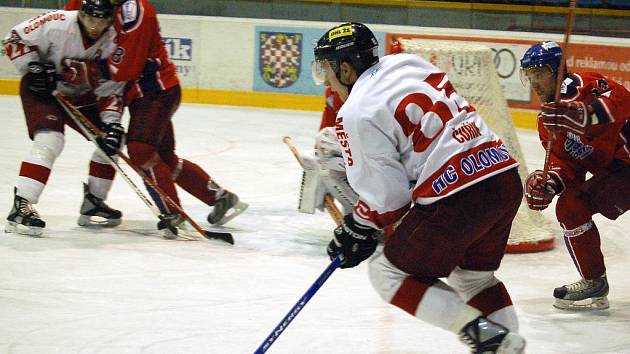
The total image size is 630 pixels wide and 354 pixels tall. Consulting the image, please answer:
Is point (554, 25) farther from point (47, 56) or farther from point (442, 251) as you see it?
point (442, 251)

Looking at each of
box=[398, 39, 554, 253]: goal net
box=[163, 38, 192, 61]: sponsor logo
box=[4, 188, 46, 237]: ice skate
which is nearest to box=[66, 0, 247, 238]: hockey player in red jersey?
box=[4, 188, 46, 237]: ice skate

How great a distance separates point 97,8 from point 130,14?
0.22 m

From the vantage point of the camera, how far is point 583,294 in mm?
3303

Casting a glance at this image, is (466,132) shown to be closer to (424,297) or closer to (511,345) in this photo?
(424,297)

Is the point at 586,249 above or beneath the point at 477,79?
beneath

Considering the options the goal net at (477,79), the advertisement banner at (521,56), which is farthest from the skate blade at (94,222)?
the advertisement banner at (521,56)

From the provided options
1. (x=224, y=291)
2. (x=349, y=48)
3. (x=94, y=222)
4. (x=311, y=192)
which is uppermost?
(x=349, y=48)

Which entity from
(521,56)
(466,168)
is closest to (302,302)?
(466,168)

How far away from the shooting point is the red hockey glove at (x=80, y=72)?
4133 mm

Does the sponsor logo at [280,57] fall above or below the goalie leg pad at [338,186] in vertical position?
below

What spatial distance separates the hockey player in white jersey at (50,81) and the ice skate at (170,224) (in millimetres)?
381

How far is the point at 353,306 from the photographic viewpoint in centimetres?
327

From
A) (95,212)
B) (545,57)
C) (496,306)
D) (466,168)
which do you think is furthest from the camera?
(95,212)

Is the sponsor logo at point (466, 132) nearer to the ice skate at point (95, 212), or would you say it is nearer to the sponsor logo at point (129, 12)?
the sponsor logo at point (129, 12)
